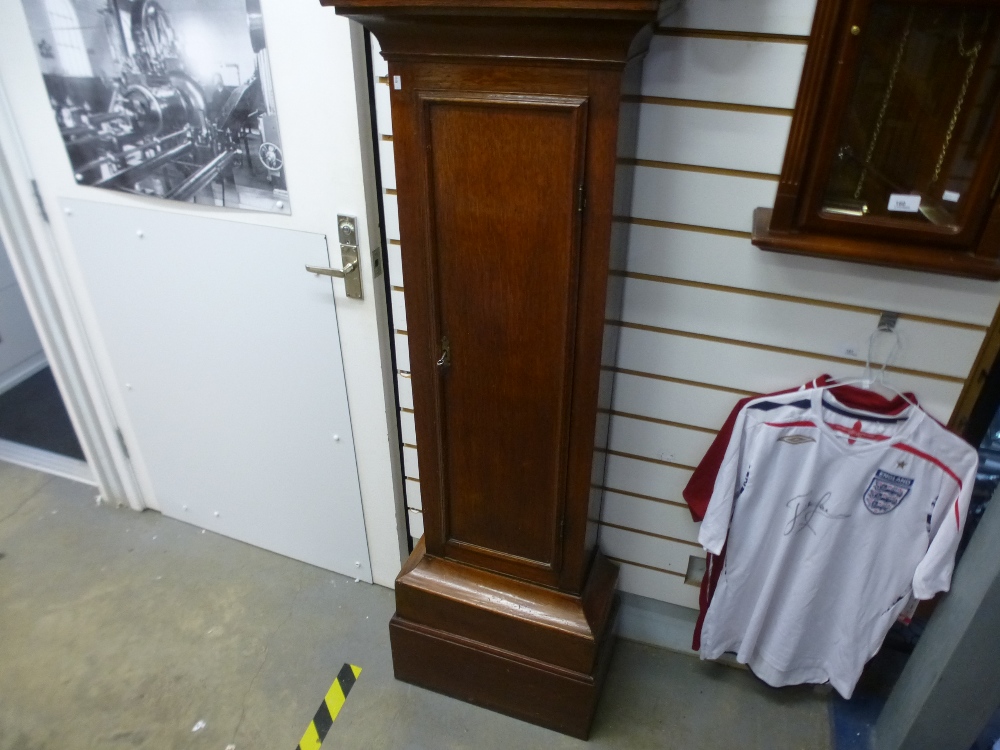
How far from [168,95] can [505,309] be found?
1.01 metres

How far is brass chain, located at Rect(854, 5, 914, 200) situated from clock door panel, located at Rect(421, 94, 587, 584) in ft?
1.88

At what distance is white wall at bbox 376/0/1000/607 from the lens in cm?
131

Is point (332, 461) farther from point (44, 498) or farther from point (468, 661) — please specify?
point (44, 498)

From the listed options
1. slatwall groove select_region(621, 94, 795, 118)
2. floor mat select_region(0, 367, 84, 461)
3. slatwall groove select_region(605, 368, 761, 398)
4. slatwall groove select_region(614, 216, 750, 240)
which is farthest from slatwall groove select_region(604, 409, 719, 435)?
floor mat select_region(0, 367, 84, 461)

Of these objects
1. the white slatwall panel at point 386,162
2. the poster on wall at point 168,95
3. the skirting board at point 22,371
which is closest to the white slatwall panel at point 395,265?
the white slatwall panel at point 386,162

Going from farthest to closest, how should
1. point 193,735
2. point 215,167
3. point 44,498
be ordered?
point 44,498, point 193,735, point 215,167

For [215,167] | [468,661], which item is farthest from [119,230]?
[468,661]

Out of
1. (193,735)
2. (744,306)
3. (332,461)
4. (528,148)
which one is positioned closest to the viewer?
(528,148)

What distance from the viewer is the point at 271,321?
1.92 m

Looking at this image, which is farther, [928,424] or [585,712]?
[585,712]

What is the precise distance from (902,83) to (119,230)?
195cm

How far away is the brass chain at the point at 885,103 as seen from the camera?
3.93ft

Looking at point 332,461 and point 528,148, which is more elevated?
point 528,148

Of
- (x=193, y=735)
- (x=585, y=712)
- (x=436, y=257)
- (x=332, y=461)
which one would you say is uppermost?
(x=436, y=257)
